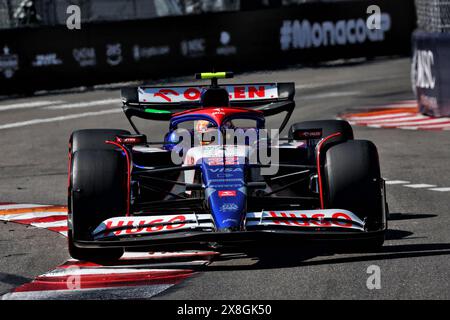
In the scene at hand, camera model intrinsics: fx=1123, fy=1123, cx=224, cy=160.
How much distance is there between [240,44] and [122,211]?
19.3 metres

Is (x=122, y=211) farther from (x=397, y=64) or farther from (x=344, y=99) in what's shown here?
(x=397, y=64)

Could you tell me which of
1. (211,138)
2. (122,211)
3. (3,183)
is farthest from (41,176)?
(122,211)

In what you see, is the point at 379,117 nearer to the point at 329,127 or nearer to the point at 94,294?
the point at 329,127

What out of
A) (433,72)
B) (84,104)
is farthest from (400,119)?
(84,104)

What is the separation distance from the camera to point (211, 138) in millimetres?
9633

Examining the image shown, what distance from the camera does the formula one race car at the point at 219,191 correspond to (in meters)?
A: 7.97

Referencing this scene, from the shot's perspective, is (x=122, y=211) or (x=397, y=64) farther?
(x=397, y=64)

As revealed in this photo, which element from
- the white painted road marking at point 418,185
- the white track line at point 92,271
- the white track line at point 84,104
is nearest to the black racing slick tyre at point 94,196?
the white track line at point 92,271

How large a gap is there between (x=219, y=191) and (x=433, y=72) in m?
10.4

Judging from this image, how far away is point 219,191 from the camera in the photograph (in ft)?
27.5

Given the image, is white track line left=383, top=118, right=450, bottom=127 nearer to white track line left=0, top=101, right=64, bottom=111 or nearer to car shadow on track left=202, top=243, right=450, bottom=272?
white track line left=0, top=101, right=64, bottom=111

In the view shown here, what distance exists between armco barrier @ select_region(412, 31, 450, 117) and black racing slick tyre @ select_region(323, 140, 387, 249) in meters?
9.54

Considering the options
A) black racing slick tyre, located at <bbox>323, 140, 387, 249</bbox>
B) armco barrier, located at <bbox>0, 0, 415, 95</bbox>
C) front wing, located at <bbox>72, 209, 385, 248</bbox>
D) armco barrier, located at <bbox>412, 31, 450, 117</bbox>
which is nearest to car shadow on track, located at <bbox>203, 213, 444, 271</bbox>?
black racing slick tyre, located at <bbox>323, 140, 387, 249</bbox>

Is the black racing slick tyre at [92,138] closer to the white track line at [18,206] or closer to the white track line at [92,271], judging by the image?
the white track line at [18,206]
